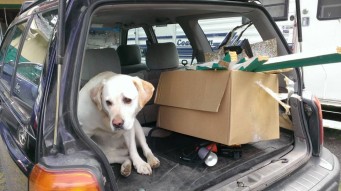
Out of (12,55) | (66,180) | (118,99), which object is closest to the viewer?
(66,180)

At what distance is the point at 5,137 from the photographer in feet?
7.13

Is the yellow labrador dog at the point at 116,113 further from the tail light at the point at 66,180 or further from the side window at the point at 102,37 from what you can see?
the side window at the point at 102,37

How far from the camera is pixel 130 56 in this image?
15.1 feet

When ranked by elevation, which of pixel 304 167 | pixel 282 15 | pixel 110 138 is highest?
pixel 282 15

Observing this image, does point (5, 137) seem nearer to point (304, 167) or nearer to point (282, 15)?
point (304, 167)

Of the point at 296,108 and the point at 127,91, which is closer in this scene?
the point at 127,91

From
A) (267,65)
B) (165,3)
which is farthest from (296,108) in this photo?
(165,3)

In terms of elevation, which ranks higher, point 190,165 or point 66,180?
point 66,180

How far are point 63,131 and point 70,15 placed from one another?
23.3 inches

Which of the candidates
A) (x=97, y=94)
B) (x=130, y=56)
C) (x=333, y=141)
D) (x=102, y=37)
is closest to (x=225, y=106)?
(x=97, y=94)

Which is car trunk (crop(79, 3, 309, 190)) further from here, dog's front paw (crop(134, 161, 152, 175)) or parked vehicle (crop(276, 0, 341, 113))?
parked vehicle (crop(276, 0, 341, 113))

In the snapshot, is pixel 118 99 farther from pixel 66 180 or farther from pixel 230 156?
pixel 230 156

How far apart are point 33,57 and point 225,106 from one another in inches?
53.5

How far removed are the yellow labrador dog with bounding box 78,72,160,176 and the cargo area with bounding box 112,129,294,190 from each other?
0.07 metres
